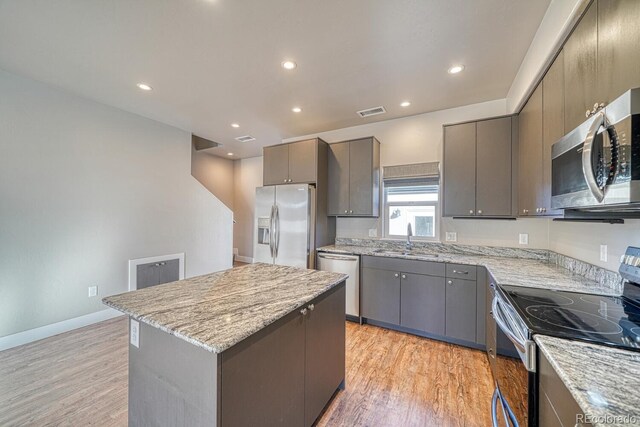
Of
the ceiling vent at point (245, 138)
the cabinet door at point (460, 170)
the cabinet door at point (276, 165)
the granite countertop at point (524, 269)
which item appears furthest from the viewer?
the ceiling vent at point (245, 138)

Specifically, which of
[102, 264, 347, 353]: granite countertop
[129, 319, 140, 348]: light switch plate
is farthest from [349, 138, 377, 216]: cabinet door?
[129, 319, 140, 348]: light switch plate

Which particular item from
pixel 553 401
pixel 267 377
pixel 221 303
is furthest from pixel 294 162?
pixel 553 401

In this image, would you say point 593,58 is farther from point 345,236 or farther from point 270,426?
point 345,236

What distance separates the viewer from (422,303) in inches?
108

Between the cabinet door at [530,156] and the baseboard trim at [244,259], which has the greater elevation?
the cabinet door at [530,156]

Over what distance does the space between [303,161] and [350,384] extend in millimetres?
2765

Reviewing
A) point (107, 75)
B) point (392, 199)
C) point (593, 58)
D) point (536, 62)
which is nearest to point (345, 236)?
point (392, 199)

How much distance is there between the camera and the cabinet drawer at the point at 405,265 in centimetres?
267

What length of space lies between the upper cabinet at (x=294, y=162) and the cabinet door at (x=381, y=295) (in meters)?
1.55

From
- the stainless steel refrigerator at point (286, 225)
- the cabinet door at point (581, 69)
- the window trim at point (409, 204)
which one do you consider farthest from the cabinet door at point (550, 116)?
the stainless steel refrigerator at point (286, 225)

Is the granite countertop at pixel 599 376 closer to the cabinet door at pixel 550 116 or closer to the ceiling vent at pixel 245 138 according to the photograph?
the cabinet door at pixel 550 116

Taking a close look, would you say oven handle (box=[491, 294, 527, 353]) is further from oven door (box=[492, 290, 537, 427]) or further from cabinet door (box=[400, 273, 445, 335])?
cabinet door (box=[400, 273, 445, 335])

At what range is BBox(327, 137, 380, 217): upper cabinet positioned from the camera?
3.41 m

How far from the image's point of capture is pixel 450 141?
114 inches
